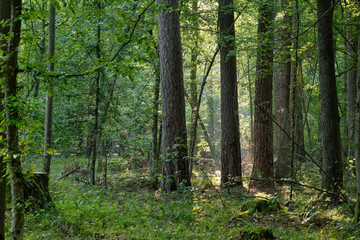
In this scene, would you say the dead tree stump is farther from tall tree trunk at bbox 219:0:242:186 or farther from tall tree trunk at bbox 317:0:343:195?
tall tree trunk at bbox 317:0:343:195

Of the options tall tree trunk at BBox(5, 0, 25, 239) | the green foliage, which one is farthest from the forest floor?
tall tree trunk at BBox(5, 0, 25, 239)

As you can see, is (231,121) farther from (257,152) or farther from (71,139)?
(71,139)

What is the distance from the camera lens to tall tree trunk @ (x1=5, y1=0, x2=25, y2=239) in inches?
120

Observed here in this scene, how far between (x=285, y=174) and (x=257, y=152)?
1670 millimetres

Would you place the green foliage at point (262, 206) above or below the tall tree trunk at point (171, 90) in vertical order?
below

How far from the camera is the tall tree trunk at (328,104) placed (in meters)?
6.97

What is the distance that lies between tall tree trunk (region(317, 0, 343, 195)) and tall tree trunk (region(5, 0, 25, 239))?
631cm

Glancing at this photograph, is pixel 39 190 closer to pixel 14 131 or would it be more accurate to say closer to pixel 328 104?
pixel 14 131

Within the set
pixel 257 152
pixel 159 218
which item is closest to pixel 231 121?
pixel 257 152

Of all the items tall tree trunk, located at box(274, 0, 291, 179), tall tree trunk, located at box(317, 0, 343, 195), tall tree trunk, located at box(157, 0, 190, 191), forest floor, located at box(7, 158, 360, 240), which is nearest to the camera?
forest floor, located at box(7, 158, 360, 240)

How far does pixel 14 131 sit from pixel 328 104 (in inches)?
254

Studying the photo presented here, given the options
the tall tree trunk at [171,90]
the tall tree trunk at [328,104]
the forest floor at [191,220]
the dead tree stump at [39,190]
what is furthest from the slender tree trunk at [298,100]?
the dead tree stump at [39,190]

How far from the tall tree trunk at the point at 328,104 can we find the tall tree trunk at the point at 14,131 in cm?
631

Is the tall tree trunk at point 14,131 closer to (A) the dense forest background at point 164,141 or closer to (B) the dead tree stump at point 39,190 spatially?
(A) the dense forest background at point 164,141
